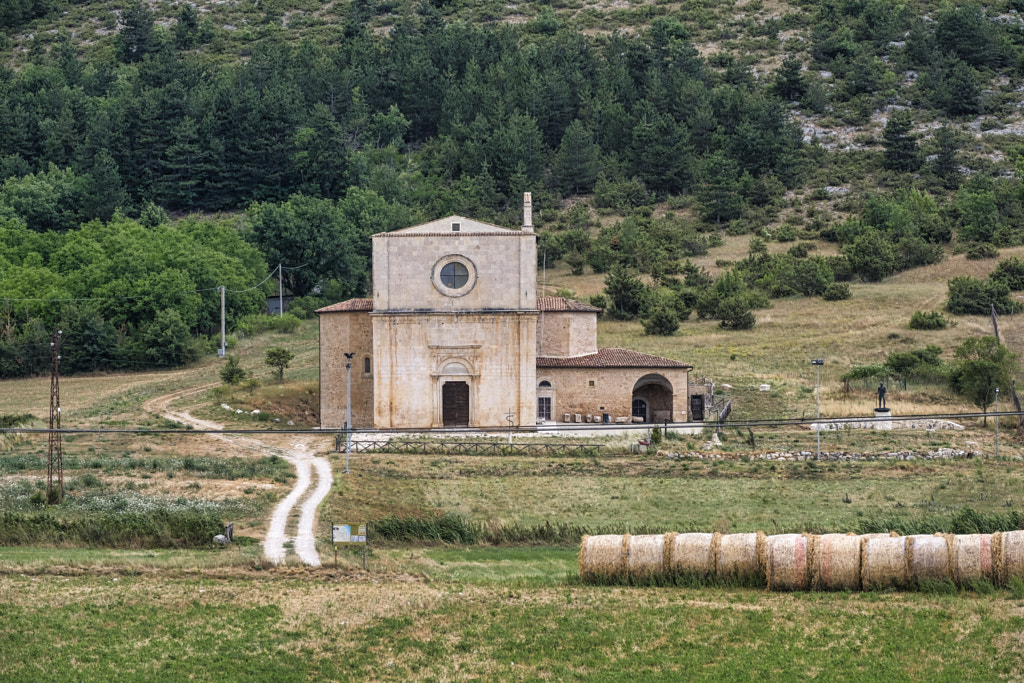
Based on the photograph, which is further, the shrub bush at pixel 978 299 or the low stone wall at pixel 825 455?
the shrub bush at pixel 978 299

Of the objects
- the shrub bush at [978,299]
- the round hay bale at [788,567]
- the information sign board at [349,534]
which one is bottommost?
the round hay bale at [788,567]

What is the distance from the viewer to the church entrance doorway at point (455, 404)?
55.8 meters

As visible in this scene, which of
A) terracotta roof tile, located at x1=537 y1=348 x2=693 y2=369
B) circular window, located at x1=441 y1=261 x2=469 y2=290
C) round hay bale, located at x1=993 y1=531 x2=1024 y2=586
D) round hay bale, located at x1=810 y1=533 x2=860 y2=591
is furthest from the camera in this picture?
terracotta roof tile, located at x1=537 y1=348 x2=693 y2=369

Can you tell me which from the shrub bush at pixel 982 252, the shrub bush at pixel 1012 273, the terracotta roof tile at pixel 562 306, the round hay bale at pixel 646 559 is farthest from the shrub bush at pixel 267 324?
the round hay bale at pixel 646 559

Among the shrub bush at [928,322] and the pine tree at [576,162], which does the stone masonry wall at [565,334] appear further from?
the pine tree at [576,162]

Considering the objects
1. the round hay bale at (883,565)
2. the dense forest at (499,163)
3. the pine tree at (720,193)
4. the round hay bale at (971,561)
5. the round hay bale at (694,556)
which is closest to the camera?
the round hay bale at (971,561)

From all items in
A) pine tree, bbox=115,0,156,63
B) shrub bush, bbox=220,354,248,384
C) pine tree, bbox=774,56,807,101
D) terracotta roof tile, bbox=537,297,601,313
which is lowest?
shrub bush, bbox=220,354,248,384

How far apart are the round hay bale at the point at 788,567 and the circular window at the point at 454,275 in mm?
28107

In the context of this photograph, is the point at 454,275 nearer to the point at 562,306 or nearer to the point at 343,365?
the point at 562,306

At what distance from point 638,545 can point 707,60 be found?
12408 cm

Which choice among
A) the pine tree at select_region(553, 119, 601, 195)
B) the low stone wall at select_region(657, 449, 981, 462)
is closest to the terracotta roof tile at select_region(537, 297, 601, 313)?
the low stone wall at select_region(657, 449, 981, 462)

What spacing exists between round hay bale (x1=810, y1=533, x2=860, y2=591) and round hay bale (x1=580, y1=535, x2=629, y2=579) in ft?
13.5

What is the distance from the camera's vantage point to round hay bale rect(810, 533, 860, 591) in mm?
28703

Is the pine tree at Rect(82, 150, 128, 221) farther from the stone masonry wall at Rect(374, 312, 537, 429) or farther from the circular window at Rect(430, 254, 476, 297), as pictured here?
the circular window at Rect(430, 254, 476, 297)
